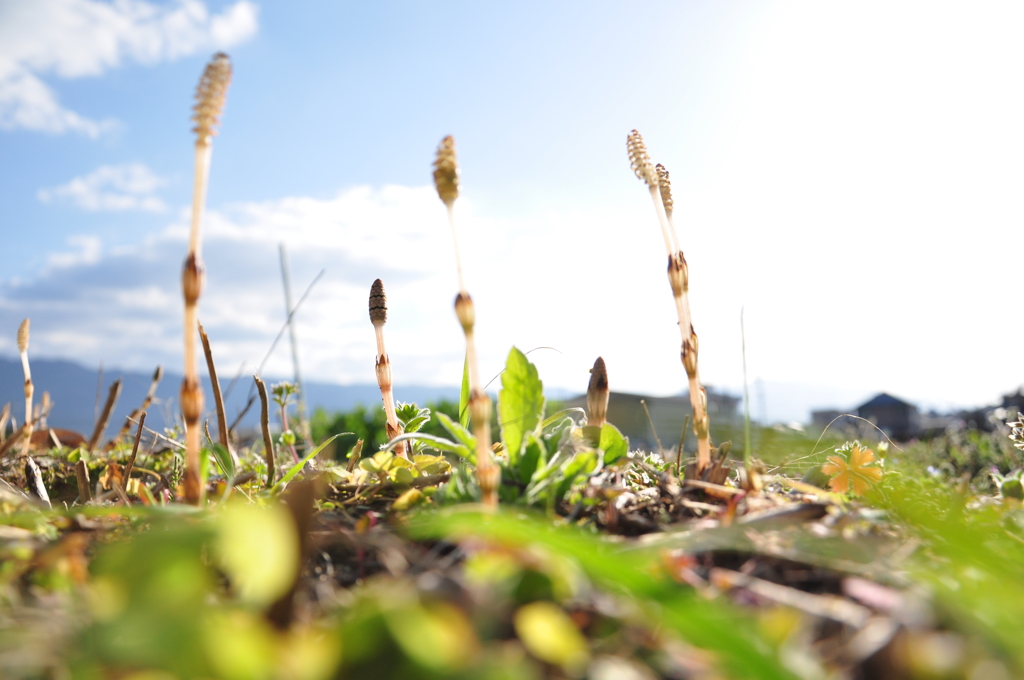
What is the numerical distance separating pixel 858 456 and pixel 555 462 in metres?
1.09

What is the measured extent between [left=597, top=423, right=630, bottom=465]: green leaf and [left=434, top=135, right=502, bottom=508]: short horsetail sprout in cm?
57

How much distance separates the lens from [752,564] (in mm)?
1244

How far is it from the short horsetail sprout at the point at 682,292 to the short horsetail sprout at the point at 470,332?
1.88 ft

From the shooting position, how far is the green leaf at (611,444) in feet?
6.32

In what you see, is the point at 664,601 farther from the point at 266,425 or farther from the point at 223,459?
the point at 223,459

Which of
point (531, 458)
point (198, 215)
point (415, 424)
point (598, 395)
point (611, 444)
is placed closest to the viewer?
point (198, 215)

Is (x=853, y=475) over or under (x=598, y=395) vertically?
under

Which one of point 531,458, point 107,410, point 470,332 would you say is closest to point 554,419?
point 531,458

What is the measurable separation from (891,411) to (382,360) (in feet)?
90.5

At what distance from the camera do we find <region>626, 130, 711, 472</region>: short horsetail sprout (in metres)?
1.75

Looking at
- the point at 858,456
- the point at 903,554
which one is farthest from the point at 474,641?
the point at 858,456

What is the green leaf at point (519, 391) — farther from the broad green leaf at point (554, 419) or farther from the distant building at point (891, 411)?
the distant building at point (891, 411)

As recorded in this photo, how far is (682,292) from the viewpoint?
5.94 feet

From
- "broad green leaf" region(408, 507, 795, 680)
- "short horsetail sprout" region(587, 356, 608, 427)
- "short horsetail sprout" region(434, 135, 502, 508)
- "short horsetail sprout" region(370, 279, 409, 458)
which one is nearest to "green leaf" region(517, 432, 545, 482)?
"short horsetail sprout" region(434, 135, 502, 508)
